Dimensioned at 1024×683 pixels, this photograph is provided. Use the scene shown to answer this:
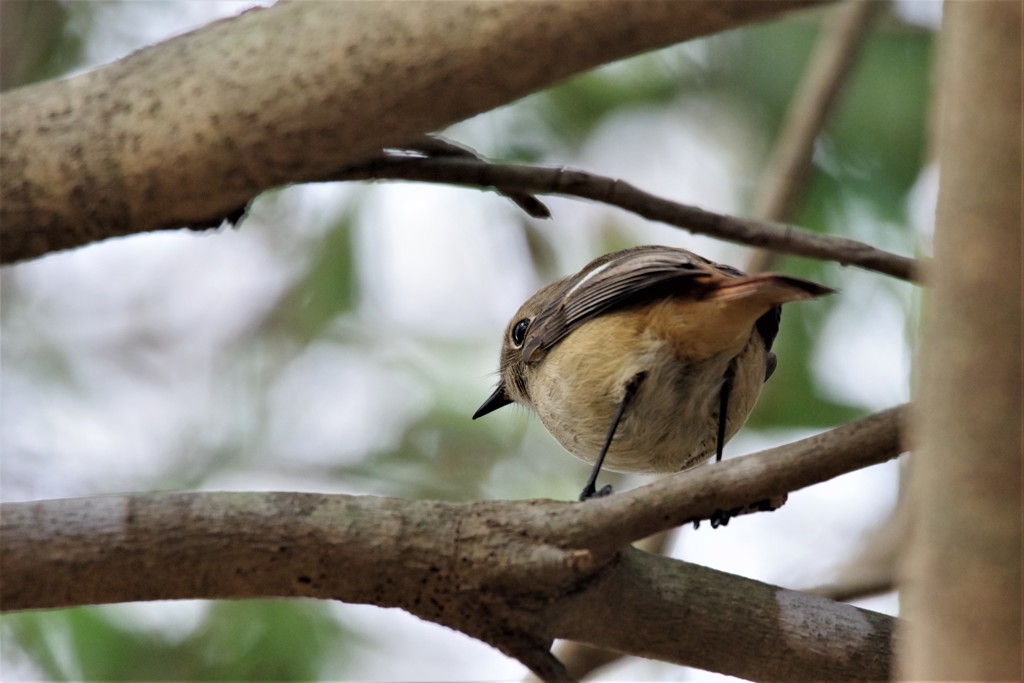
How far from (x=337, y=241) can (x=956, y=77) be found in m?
5.40

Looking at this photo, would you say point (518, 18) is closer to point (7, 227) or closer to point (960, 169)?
point (960, 169)

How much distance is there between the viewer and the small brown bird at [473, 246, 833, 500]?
123 inches

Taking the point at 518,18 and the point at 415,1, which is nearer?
the point at 518,18

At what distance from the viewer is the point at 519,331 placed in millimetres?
4148

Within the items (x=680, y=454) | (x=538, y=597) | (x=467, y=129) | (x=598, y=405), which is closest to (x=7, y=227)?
(x=538, y=597)

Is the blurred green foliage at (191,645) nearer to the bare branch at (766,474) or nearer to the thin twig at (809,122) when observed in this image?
the thin twig at (809,122)

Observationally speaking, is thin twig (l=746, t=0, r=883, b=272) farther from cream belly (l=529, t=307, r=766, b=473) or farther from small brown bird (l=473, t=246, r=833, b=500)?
cream belly (l=529, t=307, r=766, b=473)

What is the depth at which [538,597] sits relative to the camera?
97.3 inches

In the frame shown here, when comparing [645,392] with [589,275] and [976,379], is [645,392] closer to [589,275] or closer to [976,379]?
[589,275]

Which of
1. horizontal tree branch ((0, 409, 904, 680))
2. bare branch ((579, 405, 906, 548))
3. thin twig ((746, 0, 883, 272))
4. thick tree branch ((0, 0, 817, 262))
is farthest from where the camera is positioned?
thin twig ((746, 0, 883, 272))

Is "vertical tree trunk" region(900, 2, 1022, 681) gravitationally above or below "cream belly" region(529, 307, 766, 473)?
below

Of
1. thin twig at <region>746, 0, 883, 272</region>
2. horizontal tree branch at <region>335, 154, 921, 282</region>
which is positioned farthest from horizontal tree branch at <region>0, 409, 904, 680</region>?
thin twig at <region>746, 0, 883, 272</region>

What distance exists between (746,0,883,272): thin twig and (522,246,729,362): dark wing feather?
1058mm

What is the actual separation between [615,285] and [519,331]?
90 centimetres
